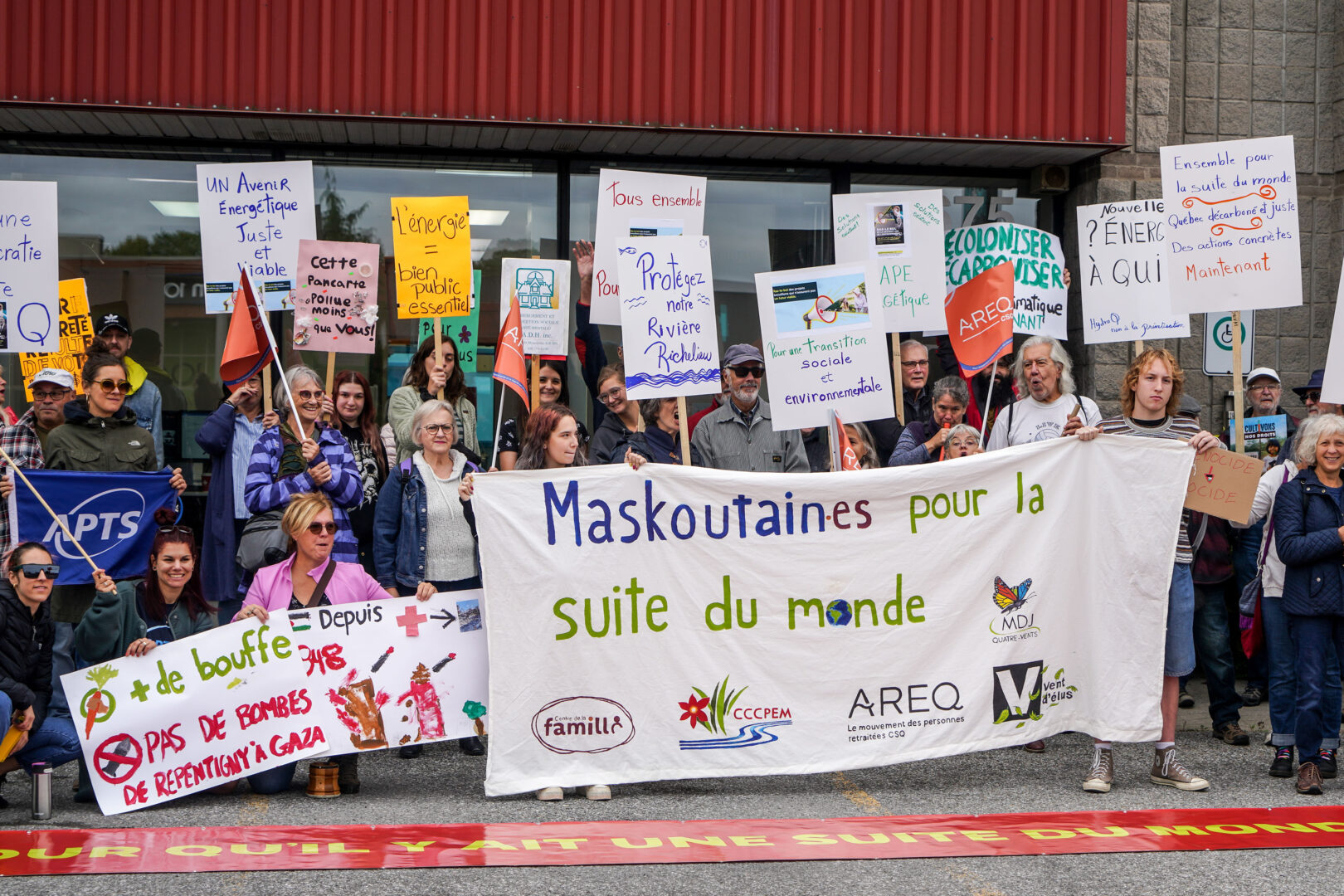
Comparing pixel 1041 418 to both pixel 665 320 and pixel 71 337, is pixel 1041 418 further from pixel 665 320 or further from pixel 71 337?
pixel 71 337

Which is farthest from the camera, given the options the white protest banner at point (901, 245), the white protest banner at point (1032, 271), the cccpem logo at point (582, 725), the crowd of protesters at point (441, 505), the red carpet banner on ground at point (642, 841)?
the white protest banner at point (1032, 271)

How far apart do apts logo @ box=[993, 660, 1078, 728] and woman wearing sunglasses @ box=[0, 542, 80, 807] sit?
4104 millimetres

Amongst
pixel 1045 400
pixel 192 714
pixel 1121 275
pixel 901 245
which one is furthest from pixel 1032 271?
pixel 192 714

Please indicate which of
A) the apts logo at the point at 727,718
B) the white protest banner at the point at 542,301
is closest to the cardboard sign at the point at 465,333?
the white protest banner at the point at 542,301

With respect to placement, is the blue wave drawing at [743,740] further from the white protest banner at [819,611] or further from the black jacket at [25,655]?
the black jacket at [25,655]

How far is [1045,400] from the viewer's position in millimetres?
7535

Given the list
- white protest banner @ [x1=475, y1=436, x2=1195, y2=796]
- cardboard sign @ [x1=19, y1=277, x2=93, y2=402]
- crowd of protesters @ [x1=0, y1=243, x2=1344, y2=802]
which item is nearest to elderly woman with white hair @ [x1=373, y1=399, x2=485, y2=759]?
crowd of protesters @ [x1=0, y1=243, x2=1344, y2=802]

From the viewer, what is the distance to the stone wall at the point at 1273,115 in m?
10.8

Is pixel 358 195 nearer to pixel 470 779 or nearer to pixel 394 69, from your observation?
pixel 394 69

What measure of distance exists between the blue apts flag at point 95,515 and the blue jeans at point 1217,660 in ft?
18.6

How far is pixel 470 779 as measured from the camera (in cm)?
664

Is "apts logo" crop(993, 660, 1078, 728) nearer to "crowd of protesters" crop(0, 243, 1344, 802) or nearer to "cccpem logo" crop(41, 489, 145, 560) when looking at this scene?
"crowd of protesters" crop(0, 243, 1344, 802)

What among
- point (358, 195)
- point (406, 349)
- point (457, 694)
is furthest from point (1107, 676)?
point (358, 195)

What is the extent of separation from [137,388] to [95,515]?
162cm
